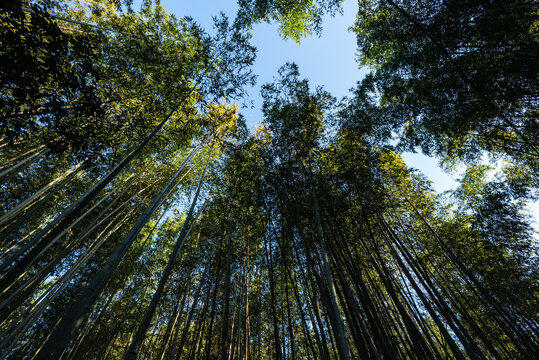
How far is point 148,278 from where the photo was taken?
7480 millimetres

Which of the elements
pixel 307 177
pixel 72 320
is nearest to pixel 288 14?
pixel 307 177

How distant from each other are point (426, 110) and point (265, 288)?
736cm

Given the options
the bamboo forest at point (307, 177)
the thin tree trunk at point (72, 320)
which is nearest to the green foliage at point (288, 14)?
the bamboo forest at point (307, 177)

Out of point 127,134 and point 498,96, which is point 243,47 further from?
point 498,96

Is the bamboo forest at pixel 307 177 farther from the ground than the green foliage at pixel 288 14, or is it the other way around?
the green foliage at pixel 288 14

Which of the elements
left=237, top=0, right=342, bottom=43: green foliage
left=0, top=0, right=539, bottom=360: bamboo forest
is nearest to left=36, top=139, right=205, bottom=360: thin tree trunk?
left=0, top=0, right=539, bottom=360: bamboo forest

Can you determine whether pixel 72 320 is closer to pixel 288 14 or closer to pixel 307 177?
pixel 307 177

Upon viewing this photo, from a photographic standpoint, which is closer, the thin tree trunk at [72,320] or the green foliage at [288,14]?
the thin tree trunk at [72,320]

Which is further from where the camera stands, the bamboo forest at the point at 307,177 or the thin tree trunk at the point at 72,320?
the bamboo forest at the point at 307,177

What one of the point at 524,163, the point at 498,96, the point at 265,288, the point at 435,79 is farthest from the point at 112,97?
the point at 524,163

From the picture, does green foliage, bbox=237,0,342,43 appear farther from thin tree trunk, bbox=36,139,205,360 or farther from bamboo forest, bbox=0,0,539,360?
thin tree trunk, bbox=36,139,205,360

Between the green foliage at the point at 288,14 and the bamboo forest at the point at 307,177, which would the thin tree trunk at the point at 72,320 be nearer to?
the bamboo forest at the point at 307,177

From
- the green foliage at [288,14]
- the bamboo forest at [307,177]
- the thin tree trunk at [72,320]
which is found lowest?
the thin tree trunk at [72,320]

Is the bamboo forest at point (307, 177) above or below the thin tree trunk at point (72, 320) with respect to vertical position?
above
